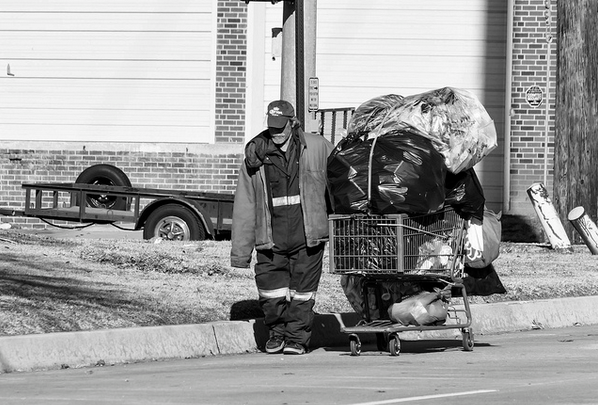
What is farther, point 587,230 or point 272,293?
point 587,230

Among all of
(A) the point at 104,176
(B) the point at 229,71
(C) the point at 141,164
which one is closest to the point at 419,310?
(A) the point at 104,176

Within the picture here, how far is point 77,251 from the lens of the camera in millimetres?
13898

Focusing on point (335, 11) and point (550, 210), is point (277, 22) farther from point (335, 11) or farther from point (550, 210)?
point (550, 210)

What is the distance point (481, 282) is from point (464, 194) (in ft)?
2.80

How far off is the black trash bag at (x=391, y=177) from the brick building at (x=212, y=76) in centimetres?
1367

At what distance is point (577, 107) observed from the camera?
18750mm

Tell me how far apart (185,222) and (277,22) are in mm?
6685

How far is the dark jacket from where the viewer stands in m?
9.60

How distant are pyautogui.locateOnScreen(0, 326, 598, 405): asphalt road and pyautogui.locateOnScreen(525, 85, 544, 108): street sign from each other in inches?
531

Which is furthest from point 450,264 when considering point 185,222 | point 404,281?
point 185,222

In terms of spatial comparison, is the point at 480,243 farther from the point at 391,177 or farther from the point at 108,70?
the point at 108,70

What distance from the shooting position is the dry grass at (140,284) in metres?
9.96

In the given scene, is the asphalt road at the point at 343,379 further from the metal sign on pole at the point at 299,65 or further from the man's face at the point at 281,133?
the metal sign on pole at the point at 299,65

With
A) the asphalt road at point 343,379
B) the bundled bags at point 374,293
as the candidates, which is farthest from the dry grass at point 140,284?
the bundled bags at point 374,293
